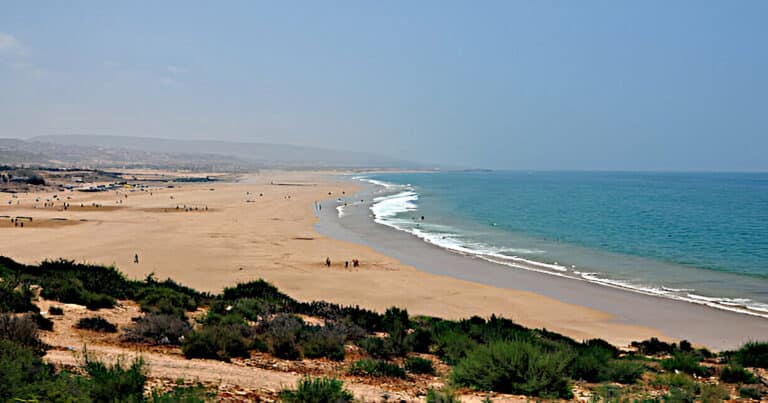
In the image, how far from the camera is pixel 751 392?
7426 mm

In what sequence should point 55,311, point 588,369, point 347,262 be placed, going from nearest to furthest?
point 588,369
point 55,311
point 347,262

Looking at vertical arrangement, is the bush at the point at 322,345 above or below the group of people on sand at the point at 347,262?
above

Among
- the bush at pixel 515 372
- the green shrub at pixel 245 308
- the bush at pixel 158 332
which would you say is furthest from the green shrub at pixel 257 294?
the bush at pixel 515 372

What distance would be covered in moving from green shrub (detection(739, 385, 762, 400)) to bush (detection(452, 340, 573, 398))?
2.71 meters

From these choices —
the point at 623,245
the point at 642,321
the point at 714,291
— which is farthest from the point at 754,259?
the point at 642,321

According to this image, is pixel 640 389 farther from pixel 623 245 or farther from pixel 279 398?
pixel 623 245

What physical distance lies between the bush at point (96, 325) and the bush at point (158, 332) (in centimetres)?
49

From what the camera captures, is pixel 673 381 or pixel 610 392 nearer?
pixel 610 392

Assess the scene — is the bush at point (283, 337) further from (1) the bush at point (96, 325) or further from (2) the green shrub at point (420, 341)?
(1) the bush at point (96, 325)

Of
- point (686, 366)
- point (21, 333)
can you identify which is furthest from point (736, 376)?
point (21, 333)

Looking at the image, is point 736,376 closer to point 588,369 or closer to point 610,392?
point 588,369

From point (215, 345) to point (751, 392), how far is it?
310 inches

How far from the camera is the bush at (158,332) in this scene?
8617 mm

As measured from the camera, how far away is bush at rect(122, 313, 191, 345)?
8.62 metres
